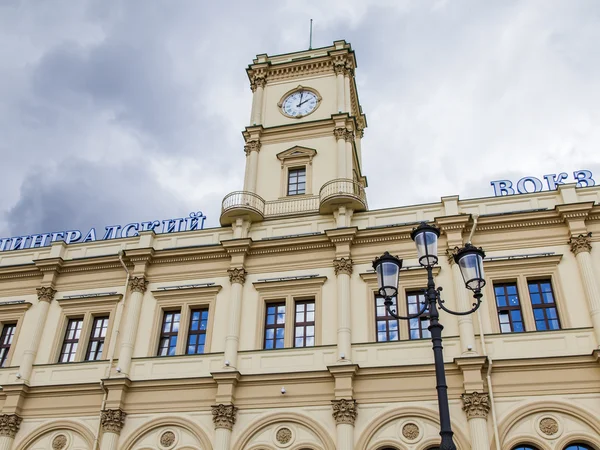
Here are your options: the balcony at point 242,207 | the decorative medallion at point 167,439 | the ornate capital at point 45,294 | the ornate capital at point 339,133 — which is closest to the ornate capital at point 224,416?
the decorative medallion at point 167,439

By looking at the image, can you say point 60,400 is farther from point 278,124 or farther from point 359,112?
point 359,112

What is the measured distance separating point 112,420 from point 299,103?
18800 mm

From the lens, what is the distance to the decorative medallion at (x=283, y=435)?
72.5 ft

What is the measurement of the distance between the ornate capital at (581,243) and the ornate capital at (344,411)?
10.2 metres

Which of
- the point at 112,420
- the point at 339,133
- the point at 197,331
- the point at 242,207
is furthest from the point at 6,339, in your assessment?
the point at 339,133

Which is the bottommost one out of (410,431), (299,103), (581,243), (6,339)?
(410,431)

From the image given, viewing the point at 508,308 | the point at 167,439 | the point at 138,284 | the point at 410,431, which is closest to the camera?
the point at 410,431

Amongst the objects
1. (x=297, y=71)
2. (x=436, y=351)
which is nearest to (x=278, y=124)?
(x=297, y=71)

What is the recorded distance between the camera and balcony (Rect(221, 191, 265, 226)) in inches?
1076

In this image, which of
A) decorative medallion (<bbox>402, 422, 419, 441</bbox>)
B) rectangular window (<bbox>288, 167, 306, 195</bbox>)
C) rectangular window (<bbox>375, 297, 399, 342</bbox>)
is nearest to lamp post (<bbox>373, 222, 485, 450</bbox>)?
decorative medallion (<bbox>402, 422, 419, 441</bbox>)

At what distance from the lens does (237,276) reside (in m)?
25.7

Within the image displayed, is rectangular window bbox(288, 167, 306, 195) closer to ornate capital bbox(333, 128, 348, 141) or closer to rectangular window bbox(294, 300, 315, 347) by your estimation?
ornate capital bbox(333, 128, 348, 141)

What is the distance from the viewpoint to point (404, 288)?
2428cm

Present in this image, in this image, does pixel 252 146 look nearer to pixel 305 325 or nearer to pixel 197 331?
pixel 197 331
